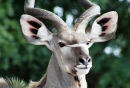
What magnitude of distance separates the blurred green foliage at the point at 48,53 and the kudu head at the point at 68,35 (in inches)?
224

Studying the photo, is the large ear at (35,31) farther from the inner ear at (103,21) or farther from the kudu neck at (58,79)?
the inner ear at (103,21)

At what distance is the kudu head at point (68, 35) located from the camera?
19.4ft

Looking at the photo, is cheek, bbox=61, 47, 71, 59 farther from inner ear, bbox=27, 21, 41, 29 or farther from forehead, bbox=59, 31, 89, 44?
inner ear, bbox=27, 21, 41, 29

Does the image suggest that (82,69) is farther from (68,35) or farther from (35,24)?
(35,24)

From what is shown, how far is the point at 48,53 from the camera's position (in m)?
13.9

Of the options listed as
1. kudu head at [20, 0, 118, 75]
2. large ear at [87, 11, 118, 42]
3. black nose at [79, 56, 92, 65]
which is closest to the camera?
black nose at [79, 56, 92, 65]

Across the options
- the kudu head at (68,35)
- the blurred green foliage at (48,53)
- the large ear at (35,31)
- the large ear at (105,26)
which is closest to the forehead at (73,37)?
the kudu head at (68,35)

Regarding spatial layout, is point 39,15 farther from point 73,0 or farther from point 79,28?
point 73,0

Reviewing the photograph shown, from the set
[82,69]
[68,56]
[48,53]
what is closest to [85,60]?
[82,69]

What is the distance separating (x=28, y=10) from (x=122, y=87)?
7.51 meters

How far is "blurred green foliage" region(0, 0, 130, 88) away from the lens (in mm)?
12578

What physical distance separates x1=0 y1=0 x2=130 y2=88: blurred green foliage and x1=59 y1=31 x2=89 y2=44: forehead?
6012 mm

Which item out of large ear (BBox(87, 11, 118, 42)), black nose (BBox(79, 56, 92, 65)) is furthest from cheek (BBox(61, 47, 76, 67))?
large ear (BBox(87, 11, 118, 42))

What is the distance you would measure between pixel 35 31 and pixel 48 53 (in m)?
7.59
